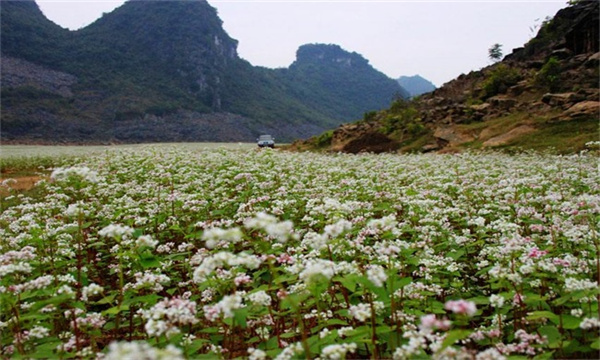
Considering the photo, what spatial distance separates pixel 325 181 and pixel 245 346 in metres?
7.86

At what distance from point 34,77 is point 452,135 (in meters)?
116

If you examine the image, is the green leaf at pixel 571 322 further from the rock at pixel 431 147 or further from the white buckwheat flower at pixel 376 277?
the rock at pixel 431 147

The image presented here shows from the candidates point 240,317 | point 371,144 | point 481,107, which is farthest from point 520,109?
point 240,317

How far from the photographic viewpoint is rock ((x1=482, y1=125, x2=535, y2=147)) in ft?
84.7

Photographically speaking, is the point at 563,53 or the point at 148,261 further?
the point at 563,53

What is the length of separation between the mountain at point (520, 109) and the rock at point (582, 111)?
0.05 metres

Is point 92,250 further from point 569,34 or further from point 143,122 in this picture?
point 143,122

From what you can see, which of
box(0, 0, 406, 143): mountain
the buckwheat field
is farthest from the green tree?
the buckwheat field

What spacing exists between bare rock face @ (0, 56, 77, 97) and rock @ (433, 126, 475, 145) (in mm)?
107313

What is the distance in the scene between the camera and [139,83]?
132125 mm

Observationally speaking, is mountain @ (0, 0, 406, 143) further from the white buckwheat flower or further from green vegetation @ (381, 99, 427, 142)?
the white buckwheat flower

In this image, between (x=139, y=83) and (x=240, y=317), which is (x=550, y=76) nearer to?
(x=240, y=317)

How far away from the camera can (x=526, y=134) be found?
84.0 feet

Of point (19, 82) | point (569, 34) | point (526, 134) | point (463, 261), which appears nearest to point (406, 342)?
point (463, 261)
